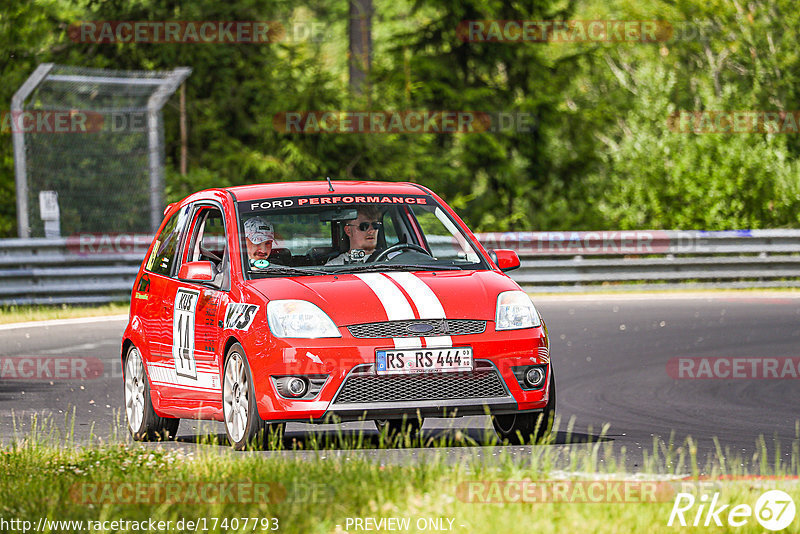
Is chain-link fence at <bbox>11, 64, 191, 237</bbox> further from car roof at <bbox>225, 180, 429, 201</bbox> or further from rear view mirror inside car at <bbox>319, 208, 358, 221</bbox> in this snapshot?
rear view mirror inside car at <bbox>319, 208, 358, 221</bbox>

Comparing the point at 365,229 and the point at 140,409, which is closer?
the point at 365,229

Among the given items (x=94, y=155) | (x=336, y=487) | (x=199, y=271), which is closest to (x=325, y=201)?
(x=199, y=271)

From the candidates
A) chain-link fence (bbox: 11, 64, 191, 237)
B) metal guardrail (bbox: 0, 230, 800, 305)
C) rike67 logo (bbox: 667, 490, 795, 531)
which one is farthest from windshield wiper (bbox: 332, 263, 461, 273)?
metal guardrail (bbox: 0, 230, 800, 305)

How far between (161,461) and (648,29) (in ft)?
100

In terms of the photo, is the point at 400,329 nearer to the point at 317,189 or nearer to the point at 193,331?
the point at 193,331

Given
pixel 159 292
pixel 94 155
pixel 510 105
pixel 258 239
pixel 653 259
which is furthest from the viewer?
pixel 510 105

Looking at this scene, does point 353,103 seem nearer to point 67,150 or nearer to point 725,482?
point 67,150

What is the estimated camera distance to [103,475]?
7.36 meters

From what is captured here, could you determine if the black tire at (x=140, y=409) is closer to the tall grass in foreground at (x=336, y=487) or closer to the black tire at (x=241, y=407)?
the black tire at (x=241, y=407)

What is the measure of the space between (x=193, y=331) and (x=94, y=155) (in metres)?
15.4

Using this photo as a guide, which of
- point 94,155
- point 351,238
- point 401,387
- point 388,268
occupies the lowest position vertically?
point 401,387

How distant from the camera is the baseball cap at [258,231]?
946cm

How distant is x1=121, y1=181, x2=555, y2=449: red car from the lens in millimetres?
8414

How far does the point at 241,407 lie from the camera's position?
28.8 feet
